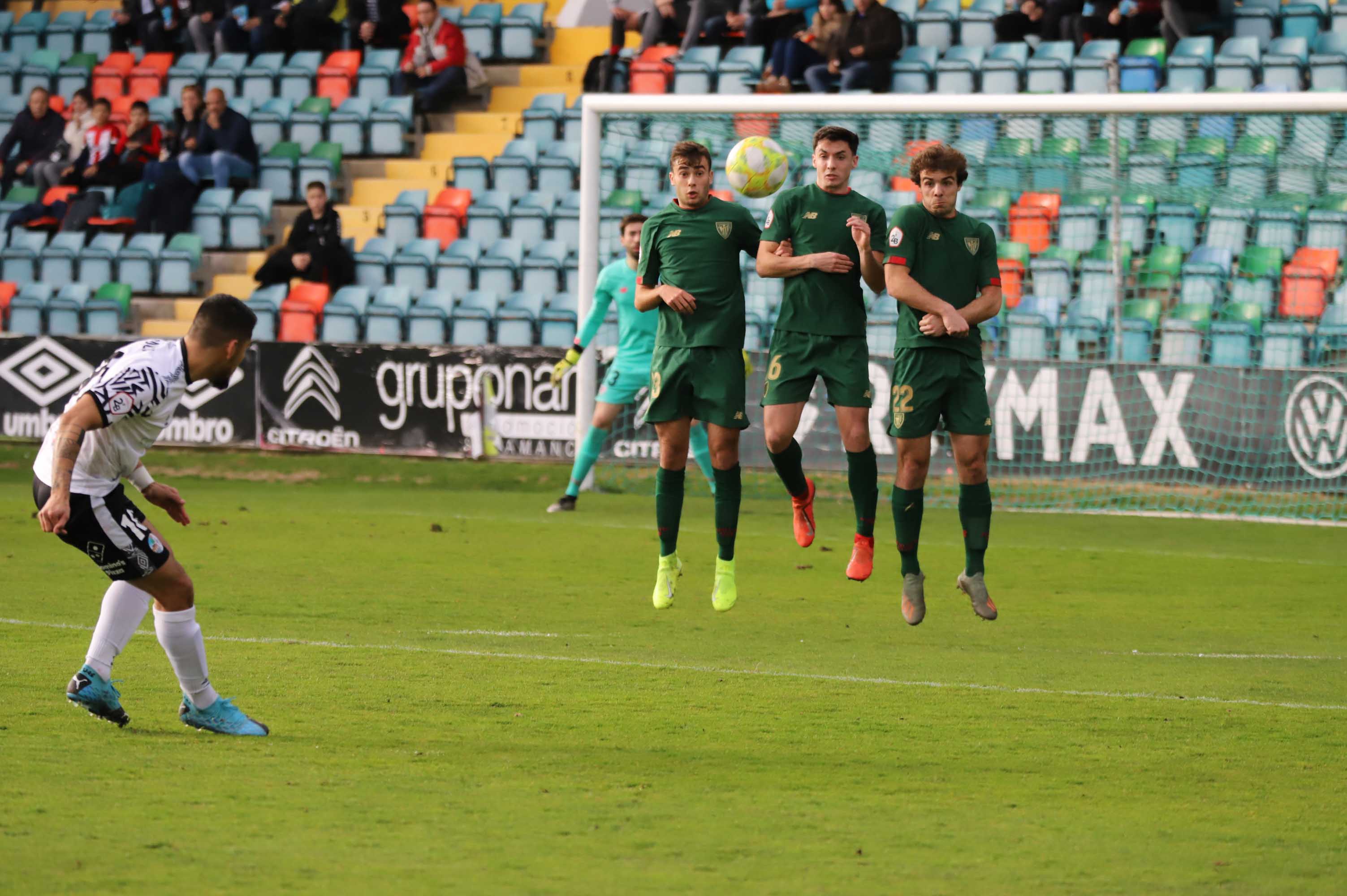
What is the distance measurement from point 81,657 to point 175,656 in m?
1.57

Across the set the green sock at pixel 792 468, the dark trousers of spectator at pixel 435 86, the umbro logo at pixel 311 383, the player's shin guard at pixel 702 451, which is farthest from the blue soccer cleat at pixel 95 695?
the dark trousers of spectator at pixel 435 86

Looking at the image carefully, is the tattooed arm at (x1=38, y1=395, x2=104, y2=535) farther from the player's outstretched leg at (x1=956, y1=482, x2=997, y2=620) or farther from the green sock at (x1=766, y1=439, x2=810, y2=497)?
the player's outstretched leg at (x1=956, y1=482, x2=997, y2=620)

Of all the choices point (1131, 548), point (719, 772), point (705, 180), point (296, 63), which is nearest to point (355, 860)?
point (719, 772)

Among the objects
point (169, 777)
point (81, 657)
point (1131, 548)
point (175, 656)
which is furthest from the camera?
point (1131, 548)

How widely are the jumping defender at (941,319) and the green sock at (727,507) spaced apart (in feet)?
2.74

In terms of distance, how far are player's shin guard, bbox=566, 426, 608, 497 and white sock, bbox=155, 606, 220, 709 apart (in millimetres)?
6605

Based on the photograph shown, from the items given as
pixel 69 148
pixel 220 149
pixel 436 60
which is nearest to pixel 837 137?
pixel 436 60

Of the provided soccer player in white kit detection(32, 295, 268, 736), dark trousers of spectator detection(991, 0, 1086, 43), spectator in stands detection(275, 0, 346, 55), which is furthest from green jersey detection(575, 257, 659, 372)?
spectator in stands detection(275, 0, 346, 55)

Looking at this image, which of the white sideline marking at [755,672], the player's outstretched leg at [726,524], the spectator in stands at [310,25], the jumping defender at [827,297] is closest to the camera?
the white sideline marking at [755,672]

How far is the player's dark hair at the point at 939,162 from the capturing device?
7.02 meters

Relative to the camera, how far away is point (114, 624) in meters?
5.37

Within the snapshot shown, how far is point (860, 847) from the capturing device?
4.20 meters

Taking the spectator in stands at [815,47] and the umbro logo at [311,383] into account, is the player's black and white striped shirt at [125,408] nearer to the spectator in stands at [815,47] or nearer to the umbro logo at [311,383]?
the umbro logo at [311,383]

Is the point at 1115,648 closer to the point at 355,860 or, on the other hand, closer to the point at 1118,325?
the point at 355,860
